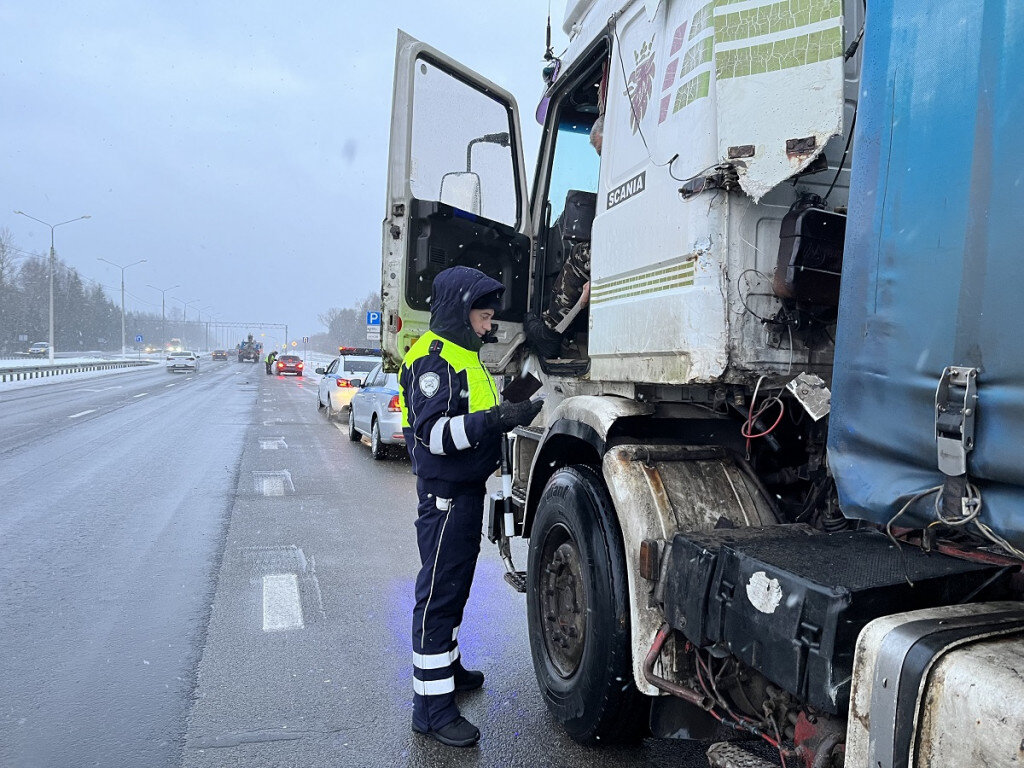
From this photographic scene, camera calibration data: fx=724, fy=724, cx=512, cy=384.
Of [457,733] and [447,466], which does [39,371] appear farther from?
[457,733]

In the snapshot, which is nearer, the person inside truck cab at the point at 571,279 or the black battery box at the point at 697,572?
the black battery box at the point at 697,572

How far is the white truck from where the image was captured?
140 cm

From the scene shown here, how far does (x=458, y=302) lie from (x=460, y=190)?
3.55 ft

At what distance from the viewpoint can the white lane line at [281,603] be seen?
4.38 meters

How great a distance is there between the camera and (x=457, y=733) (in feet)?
10.1

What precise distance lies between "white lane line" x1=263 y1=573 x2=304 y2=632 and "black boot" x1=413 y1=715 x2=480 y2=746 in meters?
1.58

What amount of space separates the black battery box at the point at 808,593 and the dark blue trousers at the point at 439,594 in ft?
4.17

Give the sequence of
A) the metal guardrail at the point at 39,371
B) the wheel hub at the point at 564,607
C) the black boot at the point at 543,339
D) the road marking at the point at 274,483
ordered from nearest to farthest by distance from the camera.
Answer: the wheel hub at the point at 564,607 → the black boot at the point at 543,339 → the road marking at the point at 274,483 → the metal guardrail at the point at 39,371

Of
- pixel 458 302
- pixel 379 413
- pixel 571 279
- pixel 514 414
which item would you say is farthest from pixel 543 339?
pixel 379 413

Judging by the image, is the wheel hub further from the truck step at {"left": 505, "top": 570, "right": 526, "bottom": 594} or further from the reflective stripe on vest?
the reflective stripe on vest

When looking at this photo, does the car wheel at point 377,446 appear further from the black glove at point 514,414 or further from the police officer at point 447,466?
the black glove at point 514,414

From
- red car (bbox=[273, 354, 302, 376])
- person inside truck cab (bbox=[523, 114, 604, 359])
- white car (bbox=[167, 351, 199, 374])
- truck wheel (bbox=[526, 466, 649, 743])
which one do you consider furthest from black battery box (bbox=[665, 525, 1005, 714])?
white car (bbox=[167, 351, 199, 374])

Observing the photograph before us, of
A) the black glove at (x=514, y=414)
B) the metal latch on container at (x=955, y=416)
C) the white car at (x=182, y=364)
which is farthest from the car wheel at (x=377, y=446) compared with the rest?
the white car at (x=182, y=364)

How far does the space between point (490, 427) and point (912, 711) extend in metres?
1.86
